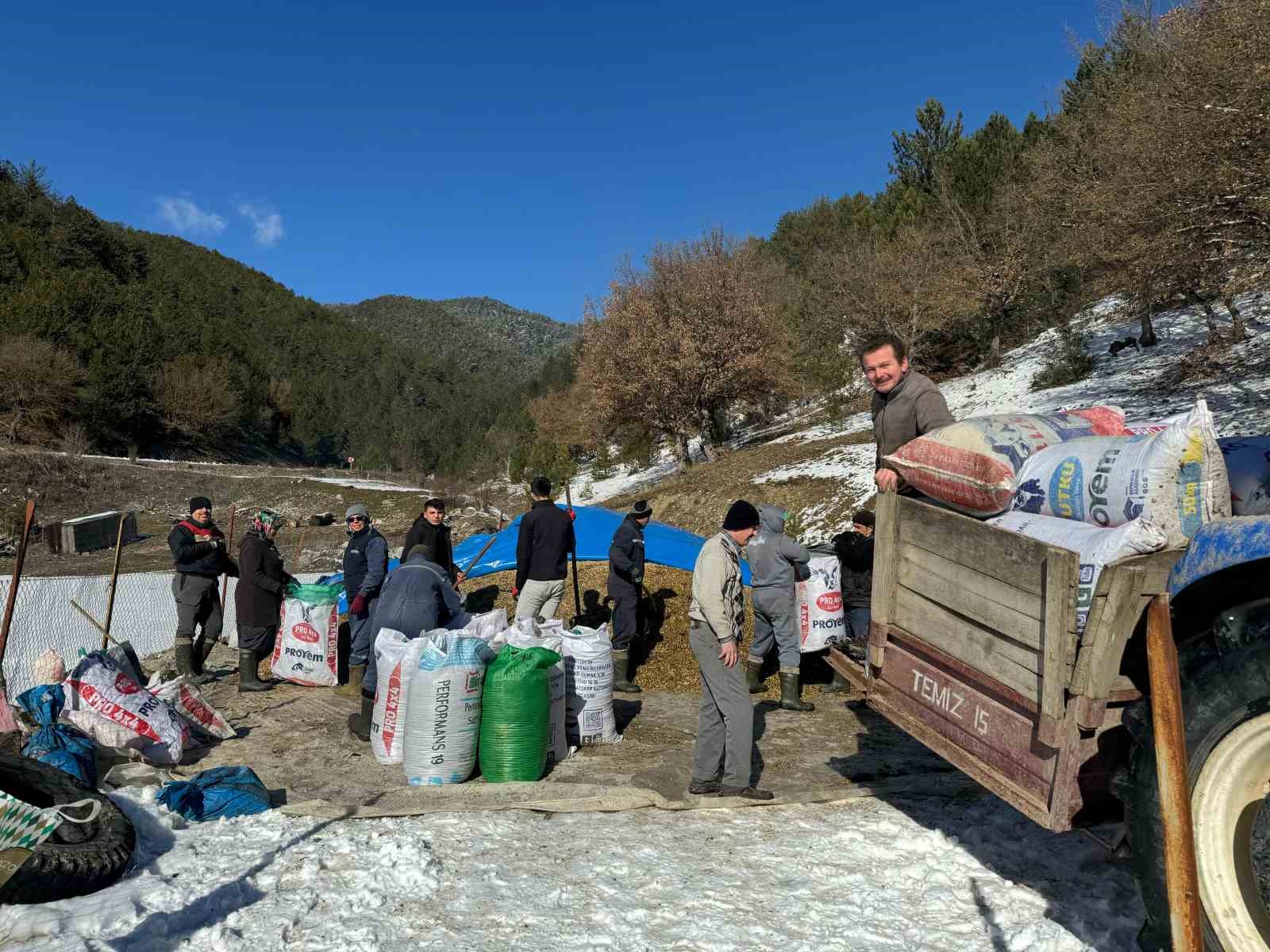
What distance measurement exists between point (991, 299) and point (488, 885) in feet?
105

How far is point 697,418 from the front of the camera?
1235 inches

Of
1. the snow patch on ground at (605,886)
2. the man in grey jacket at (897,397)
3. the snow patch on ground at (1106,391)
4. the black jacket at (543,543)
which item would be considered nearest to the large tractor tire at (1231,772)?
the snow patch on ground at (605,886)

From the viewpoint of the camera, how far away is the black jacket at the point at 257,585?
778 cm

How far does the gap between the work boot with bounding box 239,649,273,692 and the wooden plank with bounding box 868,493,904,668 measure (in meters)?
6.19

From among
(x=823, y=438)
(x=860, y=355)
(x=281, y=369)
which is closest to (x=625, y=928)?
(x=860, y=355)

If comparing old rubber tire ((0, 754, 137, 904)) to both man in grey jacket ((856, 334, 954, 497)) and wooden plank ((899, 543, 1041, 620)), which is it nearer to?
wooden plank ((899, 543, 1041, 620))

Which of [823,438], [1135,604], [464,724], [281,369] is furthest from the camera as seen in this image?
[281,369]

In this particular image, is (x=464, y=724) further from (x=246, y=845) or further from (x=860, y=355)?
(x=860, y=355)

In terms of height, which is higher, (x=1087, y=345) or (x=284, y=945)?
(x=1087, y=345)

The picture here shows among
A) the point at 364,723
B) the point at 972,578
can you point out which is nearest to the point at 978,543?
the point at 972,578

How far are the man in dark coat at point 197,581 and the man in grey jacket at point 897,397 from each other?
6.10m

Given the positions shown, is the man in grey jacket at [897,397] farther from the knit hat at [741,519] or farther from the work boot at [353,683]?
the work boot at [353,683]

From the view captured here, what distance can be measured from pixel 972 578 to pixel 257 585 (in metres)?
6.74

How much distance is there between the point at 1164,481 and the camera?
8.34 feet
